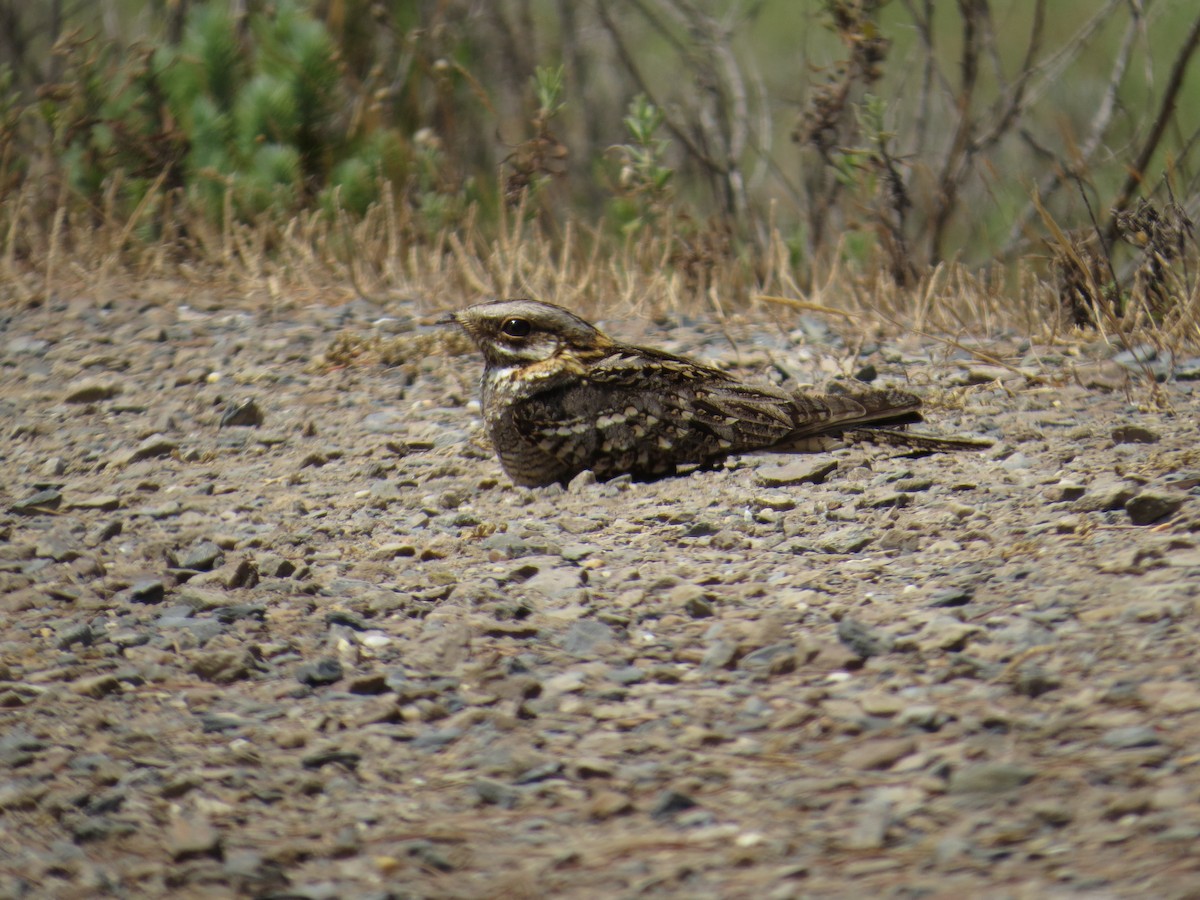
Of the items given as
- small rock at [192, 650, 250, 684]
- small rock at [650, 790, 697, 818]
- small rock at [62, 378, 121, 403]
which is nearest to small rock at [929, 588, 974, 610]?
small rock at [650, 790, 697, 818]

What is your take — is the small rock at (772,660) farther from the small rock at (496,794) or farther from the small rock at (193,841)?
the small rock at (193,841)

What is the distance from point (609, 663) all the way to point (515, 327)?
1600mm

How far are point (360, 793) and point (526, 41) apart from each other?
7911 mm

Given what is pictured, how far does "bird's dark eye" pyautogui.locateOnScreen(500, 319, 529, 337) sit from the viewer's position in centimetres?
411

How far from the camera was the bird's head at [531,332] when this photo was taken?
13.5 ft

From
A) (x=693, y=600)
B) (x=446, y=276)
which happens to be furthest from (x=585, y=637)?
(x=446, y=276)

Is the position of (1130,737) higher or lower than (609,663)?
higher

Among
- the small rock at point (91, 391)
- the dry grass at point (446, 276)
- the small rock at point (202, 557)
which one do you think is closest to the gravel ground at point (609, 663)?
the small rock at point (202, 557)

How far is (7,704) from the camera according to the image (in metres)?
2.70

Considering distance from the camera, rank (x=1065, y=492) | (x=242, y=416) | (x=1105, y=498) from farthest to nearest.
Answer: (x=242, y=416)
(x=1065, y=492)
(x=1105, y=498)

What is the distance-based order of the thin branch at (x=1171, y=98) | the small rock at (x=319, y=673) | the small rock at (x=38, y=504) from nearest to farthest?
the small rock at (x=319, y=673), the small rock at (x=38, y=504), the thin branch at (x=1171, y=98)

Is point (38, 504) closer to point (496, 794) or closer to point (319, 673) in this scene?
point (319, 673)

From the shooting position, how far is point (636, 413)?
3.95 metres

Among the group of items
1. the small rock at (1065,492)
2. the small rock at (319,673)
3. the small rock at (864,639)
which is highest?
the small rock at (1065,492)
